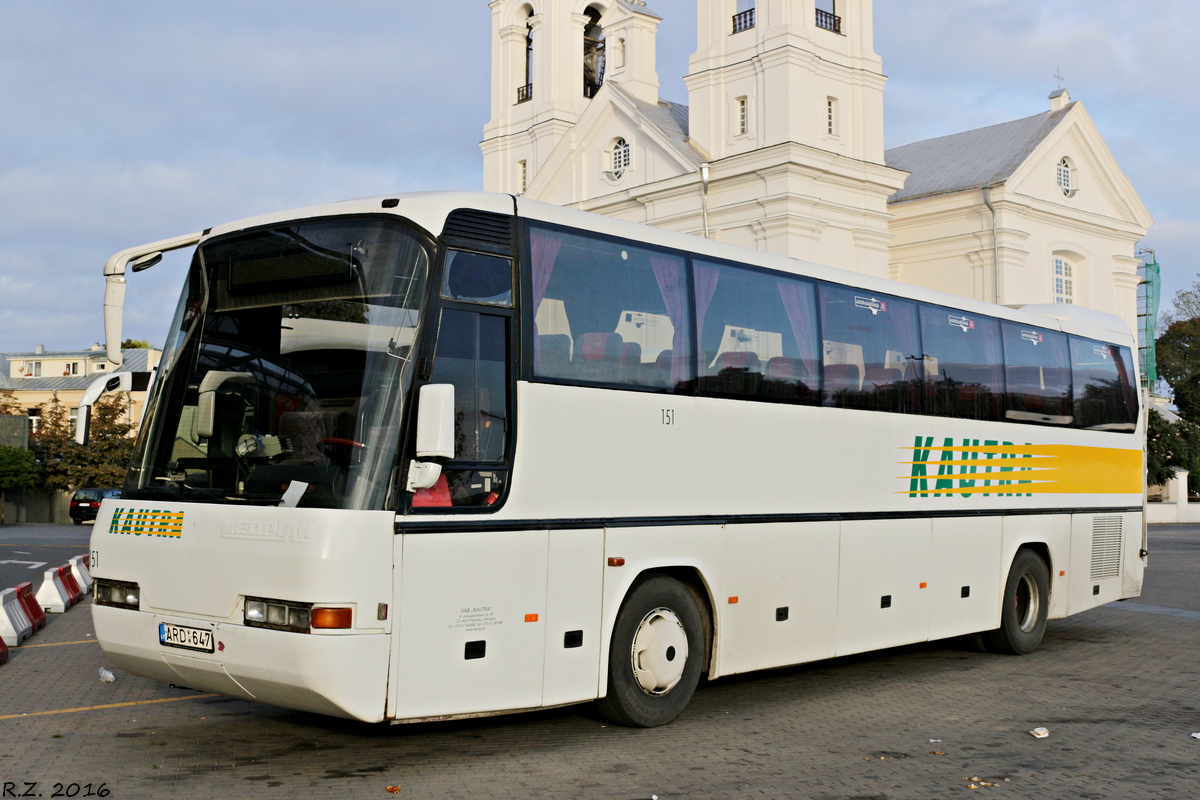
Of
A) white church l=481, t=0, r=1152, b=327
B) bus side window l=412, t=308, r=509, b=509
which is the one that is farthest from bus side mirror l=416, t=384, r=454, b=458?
white church l=481, t=0, r=1152, b=327

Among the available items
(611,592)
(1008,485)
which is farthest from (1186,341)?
(611,592)

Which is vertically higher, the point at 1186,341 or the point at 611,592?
the point at 1186,341

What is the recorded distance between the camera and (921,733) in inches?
343

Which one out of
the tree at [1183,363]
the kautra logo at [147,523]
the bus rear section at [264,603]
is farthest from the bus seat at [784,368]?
the tree at [1183,363]

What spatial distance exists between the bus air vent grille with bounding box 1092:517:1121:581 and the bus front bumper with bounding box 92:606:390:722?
32.9 feet

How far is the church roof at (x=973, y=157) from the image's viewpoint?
182 ft

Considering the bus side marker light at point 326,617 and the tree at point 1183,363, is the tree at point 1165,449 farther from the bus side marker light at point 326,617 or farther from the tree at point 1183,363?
the bus side marker light at point 326,617

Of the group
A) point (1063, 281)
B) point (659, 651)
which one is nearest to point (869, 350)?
point (659, 651)

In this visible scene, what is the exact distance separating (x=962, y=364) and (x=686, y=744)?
552cm

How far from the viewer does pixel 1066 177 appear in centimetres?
5831

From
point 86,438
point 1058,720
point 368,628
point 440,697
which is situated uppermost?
point 86,438

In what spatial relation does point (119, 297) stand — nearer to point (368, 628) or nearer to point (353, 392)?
point (353, 392)

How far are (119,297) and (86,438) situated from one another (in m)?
0.98

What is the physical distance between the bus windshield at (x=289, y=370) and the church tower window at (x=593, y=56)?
51.4 metres
